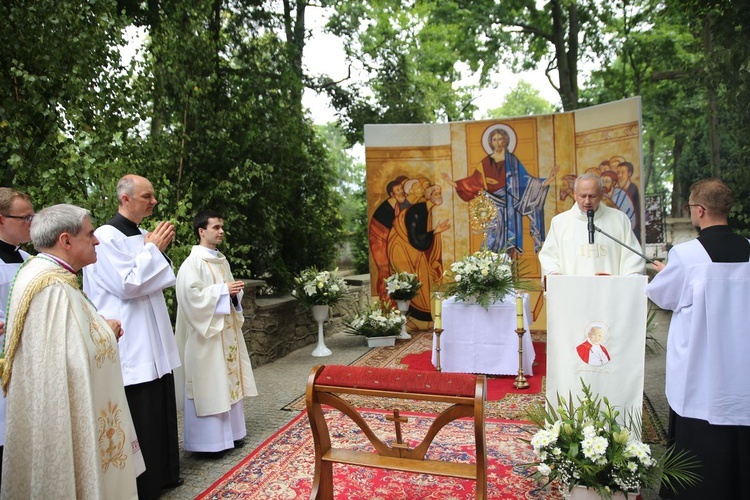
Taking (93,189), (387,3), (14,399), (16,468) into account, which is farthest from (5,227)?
(387,3)

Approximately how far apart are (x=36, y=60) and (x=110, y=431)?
11.3 ft

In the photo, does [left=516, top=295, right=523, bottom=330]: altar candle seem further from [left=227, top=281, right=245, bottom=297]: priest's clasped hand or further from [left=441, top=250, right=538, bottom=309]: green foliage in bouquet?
[left=227, top=281, right=245, bottom=297]: priest's clasped hand

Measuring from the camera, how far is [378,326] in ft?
28.8

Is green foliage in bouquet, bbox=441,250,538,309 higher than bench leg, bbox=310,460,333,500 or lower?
higher

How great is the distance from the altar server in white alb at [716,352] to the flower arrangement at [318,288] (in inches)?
219

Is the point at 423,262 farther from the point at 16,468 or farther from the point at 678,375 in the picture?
the point at 16,468

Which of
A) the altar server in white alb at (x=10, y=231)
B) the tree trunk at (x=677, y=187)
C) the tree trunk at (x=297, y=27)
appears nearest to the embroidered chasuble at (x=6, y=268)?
the altar server in white alb at (x=10, y=231)

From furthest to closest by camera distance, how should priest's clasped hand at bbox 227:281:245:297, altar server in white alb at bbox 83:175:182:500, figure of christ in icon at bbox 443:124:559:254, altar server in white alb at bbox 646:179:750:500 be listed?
figure of christ in icon at bbox 443:124:559:254 < priest's clasped hand at bbox 227:281:245:297 < altar server in white alb at bbox 83:175:182:500 < altar server in white alb at bbox 646:179:750:500

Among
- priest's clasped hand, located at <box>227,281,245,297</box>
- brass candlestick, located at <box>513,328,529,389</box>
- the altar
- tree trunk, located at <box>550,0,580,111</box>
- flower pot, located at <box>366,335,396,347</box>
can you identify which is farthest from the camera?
tree trunk, located at <box>550,0,580,111</box>

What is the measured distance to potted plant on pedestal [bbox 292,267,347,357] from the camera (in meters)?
8.20

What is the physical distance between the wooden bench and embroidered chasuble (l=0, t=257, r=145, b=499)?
1189 millimetres

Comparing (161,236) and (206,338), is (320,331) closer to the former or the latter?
(206,338)

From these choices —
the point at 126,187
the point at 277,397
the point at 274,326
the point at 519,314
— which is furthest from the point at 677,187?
the point at 126,187

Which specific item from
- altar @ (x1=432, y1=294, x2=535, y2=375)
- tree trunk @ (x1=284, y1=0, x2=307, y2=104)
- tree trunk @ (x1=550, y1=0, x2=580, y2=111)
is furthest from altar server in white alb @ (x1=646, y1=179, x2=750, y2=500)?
tree trunk @ (x1=550, y1=0, x2=580, y2=111)
